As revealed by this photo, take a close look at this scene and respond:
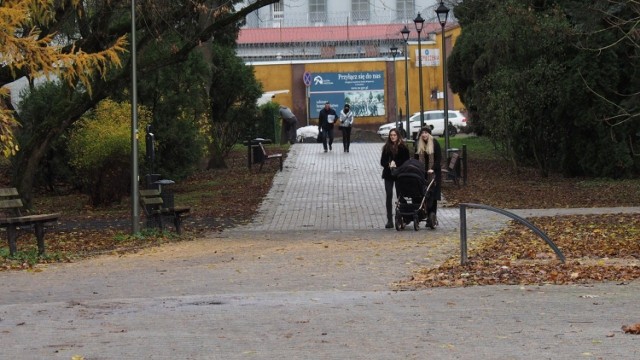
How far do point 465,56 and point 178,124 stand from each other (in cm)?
1719

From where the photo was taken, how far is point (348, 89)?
66875mm

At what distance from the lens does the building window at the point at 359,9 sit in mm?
78500

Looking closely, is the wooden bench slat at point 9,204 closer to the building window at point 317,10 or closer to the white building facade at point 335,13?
the white building facade at point 335,13

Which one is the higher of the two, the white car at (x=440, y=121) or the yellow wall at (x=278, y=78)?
the yellow wall at (x=278, y=78)

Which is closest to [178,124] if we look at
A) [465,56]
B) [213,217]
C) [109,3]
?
[213,217]

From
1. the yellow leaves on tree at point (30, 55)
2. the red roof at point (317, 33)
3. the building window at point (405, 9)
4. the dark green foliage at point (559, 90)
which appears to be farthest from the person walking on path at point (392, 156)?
the building window at point (405, 9)

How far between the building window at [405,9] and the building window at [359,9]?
2.67m

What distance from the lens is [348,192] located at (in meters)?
27.0

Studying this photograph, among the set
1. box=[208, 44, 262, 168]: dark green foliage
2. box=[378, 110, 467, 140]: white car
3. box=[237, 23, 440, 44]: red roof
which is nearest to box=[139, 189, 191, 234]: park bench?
box=[208, 44, 262, 168]: dark green foliage

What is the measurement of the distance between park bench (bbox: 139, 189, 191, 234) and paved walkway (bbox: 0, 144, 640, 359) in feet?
4.59

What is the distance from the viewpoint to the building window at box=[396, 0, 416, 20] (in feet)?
242

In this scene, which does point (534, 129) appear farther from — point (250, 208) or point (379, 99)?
point (379, 99)

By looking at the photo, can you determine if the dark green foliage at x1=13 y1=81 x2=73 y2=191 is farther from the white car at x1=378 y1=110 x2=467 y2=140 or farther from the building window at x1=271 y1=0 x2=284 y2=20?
the building window at x1=271 y1=0 x2=284 y2=20

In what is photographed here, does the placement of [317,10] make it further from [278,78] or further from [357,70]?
[278,78]
